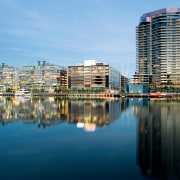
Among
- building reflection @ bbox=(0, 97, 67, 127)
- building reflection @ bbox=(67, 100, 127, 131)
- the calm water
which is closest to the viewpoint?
the calm water

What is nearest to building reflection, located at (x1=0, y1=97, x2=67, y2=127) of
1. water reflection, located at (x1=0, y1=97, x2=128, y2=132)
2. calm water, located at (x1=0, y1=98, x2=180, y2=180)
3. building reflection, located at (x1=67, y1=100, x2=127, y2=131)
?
water reflection, located at (x1=0, y1=97, x2=128, y2=132)

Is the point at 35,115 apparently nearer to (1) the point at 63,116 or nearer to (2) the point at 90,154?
(1) the point at 63,116

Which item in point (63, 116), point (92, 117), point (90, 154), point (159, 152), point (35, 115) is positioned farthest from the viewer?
point (35, 115)

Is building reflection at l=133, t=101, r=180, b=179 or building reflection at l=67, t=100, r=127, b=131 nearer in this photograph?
building reflection at l=133, t=101, r=180, b=179

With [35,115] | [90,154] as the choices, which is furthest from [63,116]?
[90,154]

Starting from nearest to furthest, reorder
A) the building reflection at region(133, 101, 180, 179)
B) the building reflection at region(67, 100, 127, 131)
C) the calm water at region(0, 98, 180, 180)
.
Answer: the calm water at region(0, 98, 180, 180) → the building reflection at region(133, 101, 180, 179) → the building reflection at region(67, 100, 127, 131)

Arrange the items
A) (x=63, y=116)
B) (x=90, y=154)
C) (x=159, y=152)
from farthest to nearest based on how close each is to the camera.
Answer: (x=63, y=116)
(x=159, y=152)
(x=90, y=154)

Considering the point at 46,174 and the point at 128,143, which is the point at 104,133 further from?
the point at 46,174

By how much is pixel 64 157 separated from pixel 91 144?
245 inches

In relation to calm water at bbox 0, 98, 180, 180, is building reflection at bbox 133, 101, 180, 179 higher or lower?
higher

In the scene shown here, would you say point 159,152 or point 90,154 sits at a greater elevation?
point 159,152

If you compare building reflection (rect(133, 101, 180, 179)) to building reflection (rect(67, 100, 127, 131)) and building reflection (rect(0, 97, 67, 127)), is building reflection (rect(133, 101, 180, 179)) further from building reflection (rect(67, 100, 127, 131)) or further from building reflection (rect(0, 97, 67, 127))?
building reflection (rect(0, 97, 67, 127))

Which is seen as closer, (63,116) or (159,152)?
(159,152)

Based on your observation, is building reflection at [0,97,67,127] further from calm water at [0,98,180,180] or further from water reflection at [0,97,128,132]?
calm water at [0,98,180,180]
